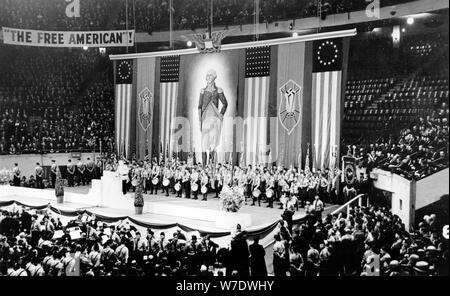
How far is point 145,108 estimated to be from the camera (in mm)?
23734

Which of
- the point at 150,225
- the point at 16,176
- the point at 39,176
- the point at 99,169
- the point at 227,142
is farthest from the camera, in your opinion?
the point at 99,169

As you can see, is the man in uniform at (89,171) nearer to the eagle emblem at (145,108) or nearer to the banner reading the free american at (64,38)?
the eagle emblem at (145,108)

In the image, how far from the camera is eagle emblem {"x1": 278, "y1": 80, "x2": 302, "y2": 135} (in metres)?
19.2

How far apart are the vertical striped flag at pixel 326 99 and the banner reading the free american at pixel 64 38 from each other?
280 inches

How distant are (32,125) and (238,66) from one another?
1031 centimetres

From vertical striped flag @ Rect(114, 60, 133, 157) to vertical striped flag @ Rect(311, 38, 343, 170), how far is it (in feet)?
31.7

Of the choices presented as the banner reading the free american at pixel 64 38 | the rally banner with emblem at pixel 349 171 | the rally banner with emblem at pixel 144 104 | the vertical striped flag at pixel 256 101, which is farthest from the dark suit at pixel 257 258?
the rally banner with emblem at pixel 144 104

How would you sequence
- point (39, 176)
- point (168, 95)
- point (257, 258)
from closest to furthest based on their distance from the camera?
point (257, 258) < point (39, 176) < point (168, 95)

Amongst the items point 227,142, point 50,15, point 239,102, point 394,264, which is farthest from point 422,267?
point 50,15

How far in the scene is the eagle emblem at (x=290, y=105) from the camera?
63.0 ft

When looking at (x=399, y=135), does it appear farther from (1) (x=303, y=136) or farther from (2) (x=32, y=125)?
(2) (x=32, y=125)

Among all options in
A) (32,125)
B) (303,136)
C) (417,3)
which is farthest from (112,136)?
(417,3)

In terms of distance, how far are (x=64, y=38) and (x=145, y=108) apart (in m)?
6.19

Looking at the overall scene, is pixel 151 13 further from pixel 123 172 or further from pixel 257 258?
pixel 257 258
